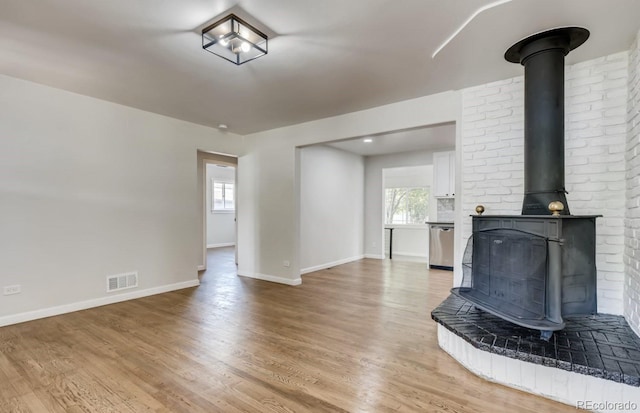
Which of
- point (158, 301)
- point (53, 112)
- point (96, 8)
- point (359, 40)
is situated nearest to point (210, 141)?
point (53, 112)

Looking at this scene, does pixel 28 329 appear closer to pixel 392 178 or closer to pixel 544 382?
pixel 544 382

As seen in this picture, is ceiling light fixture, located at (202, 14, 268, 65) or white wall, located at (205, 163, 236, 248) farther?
white wall, located at (205, 163, 236, 248)

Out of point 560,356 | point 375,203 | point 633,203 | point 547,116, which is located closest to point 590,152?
point 633,203

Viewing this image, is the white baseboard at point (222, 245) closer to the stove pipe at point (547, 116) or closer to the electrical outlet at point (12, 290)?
the electrical outlet at point (12, 290)

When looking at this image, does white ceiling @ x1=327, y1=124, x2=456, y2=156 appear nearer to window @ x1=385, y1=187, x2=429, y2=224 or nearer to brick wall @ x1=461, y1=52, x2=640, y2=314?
window @ x1=385, y1=187, x2=429, y2=224

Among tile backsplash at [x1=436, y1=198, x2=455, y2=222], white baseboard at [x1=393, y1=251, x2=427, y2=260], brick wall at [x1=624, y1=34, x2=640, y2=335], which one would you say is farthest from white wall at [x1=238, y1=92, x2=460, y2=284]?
white baseboard at [x1=393, y1=251, x2=427, y2=260]

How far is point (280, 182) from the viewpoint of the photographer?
5.12 meters

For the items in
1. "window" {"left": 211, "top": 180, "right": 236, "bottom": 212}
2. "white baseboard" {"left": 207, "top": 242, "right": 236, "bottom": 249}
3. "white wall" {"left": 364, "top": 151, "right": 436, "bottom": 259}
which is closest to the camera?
"white wall" {"left": 364, "top": 151, "right": 436, "bottom": 259}

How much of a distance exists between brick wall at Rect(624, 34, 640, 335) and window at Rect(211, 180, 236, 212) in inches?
368

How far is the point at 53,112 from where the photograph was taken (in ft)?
11.4

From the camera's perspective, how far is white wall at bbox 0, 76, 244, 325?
3250 mm

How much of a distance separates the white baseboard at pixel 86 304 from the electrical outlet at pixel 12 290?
236 mm

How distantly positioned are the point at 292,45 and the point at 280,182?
283 centimetres

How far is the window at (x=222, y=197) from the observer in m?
9.99
